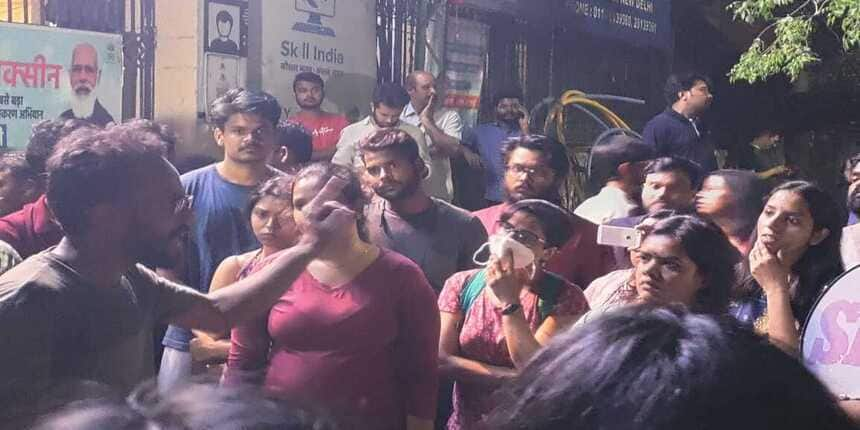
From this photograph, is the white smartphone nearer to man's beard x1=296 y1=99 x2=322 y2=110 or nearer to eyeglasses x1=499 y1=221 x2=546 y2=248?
eyeglasses x1=499 y1=221 x2=546 y2=248

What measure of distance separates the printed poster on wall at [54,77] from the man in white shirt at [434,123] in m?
1.19

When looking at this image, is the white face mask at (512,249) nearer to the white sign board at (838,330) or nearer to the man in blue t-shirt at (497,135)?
the white sign board at (838,330)

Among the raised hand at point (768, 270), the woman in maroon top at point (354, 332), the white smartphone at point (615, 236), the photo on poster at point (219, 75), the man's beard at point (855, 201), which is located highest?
the photo on poster at point (219, 75)

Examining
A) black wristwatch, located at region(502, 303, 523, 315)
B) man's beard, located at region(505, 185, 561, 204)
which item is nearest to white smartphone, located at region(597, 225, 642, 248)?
man's beard, located at region(505, 185, 561, 204)

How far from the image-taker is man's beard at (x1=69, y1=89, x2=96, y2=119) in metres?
3.27

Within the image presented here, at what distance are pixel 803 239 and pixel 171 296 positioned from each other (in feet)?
6.18

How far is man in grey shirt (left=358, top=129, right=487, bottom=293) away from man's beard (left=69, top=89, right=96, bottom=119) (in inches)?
32.5

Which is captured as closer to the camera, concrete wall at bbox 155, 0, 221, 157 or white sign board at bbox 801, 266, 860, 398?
white sign board at bbox 801, 266, 860, 398

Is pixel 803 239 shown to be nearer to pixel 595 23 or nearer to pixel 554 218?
pixel 554 218

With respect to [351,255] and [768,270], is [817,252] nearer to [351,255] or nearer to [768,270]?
[768,270]

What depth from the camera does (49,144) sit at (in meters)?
3.03

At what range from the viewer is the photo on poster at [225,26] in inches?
135

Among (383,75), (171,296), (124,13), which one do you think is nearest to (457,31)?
(383,75)

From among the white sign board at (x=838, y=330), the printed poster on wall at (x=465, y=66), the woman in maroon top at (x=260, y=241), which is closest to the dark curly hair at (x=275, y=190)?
the woman in maroon top at (x=260, y=241)
